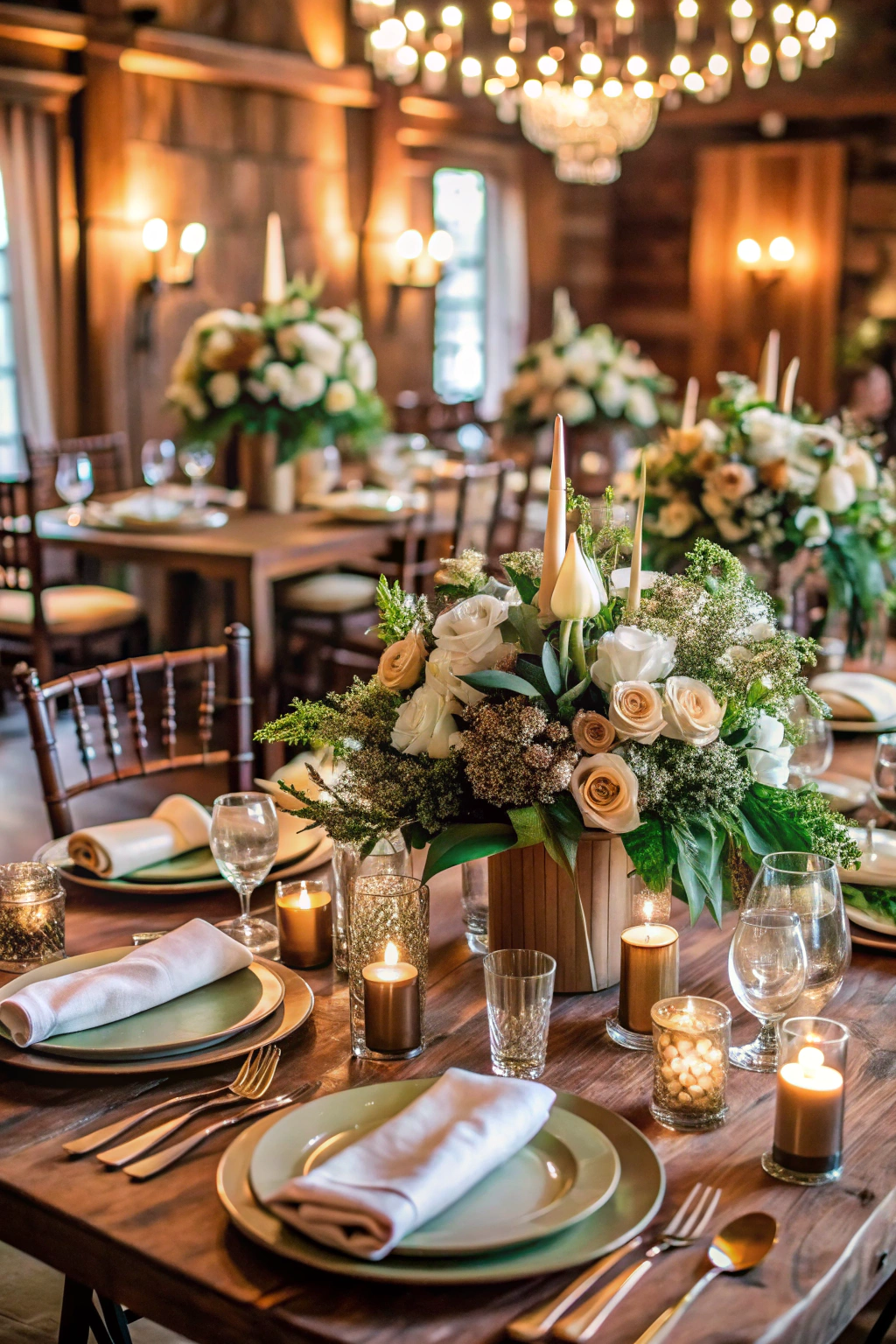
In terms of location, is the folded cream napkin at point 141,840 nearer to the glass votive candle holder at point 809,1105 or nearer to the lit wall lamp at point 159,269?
the glass votive candle holder at point 809,1105

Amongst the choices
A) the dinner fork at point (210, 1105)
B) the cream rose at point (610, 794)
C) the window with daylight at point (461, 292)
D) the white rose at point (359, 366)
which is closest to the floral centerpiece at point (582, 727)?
the cream rose at point (610, 794)

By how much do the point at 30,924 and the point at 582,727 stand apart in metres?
0.62

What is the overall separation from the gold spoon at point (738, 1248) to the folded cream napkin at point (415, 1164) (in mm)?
165

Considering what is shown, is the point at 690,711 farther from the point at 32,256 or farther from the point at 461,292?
the point at 461,292

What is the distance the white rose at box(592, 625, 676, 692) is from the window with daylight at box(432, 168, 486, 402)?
21.8 feet

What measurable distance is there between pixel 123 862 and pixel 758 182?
6.92 metres

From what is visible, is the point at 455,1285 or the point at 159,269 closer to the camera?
the point at 455,1285

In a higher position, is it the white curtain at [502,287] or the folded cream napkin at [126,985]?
the white curtain at [502,287]

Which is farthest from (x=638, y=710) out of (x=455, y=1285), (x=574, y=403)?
(x=574, y=403)

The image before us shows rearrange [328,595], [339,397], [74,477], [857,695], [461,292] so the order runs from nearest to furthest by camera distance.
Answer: [857,695], [74,477], [339,397], [328,595], [461,292]

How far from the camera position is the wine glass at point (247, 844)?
1.52m

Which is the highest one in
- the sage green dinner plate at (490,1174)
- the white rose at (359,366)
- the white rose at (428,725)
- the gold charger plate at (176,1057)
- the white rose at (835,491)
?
the white rose at (359,366)

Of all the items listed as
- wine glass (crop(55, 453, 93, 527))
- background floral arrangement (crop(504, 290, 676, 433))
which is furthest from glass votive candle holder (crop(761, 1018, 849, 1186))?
background floral arrangement (crop(504, 290, 676, 433))

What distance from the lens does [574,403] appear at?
581cm
